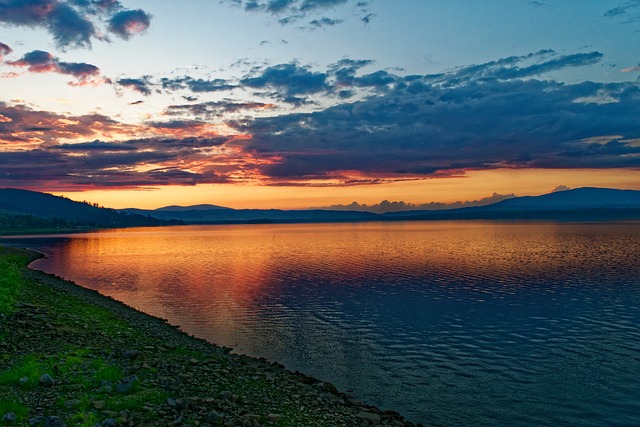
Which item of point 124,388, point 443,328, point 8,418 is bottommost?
point 443,328

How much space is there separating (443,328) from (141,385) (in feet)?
91.2

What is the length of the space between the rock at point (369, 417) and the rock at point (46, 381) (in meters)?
13.6

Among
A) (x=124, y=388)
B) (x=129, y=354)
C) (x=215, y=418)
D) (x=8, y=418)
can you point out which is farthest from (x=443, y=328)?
(x=8, y=418)

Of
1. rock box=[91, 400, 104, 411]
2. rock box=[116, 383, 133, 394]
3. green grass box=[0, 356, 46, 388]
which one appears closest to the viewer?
rock box=[91, 400, 104, 411]

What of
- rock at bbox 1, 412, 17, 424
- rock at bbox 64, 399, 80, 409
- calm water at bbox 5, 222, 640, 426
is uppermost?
rock at bbox 1, 412, 17, 424

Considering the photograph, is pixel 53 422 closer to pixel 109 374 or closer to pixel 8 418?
pixel 8 418

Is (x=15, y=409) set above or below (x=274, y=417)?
above

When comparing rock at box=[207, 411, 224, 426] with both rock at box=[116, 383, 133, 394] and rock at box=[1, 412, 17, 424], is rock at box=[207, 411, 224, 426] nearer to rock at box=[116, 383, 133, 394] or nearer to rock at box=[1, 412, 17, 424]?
rock at box=[116, 383, 133, 394]

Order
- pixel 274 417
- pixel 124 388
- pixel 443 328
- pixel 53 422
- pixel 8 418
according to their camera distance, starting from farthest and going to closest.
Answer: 1. pixel 443 328
2. pixel 124 388
3. pixel 274 417
4. pixel 53 422
5. pixel 8 418

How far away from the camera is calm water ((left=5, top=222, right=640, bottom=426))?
2505 centimetres

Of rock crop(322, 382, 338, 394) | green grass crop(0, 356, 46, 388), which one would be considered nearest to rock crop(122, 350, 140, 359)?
green grass crop(0, 356, 46, 388)

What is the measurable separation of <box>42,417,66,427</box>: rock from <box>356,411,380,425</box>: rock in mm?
12163

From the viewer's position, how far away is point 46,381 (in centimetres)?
1900

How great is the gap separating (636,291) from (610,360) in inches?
1247
